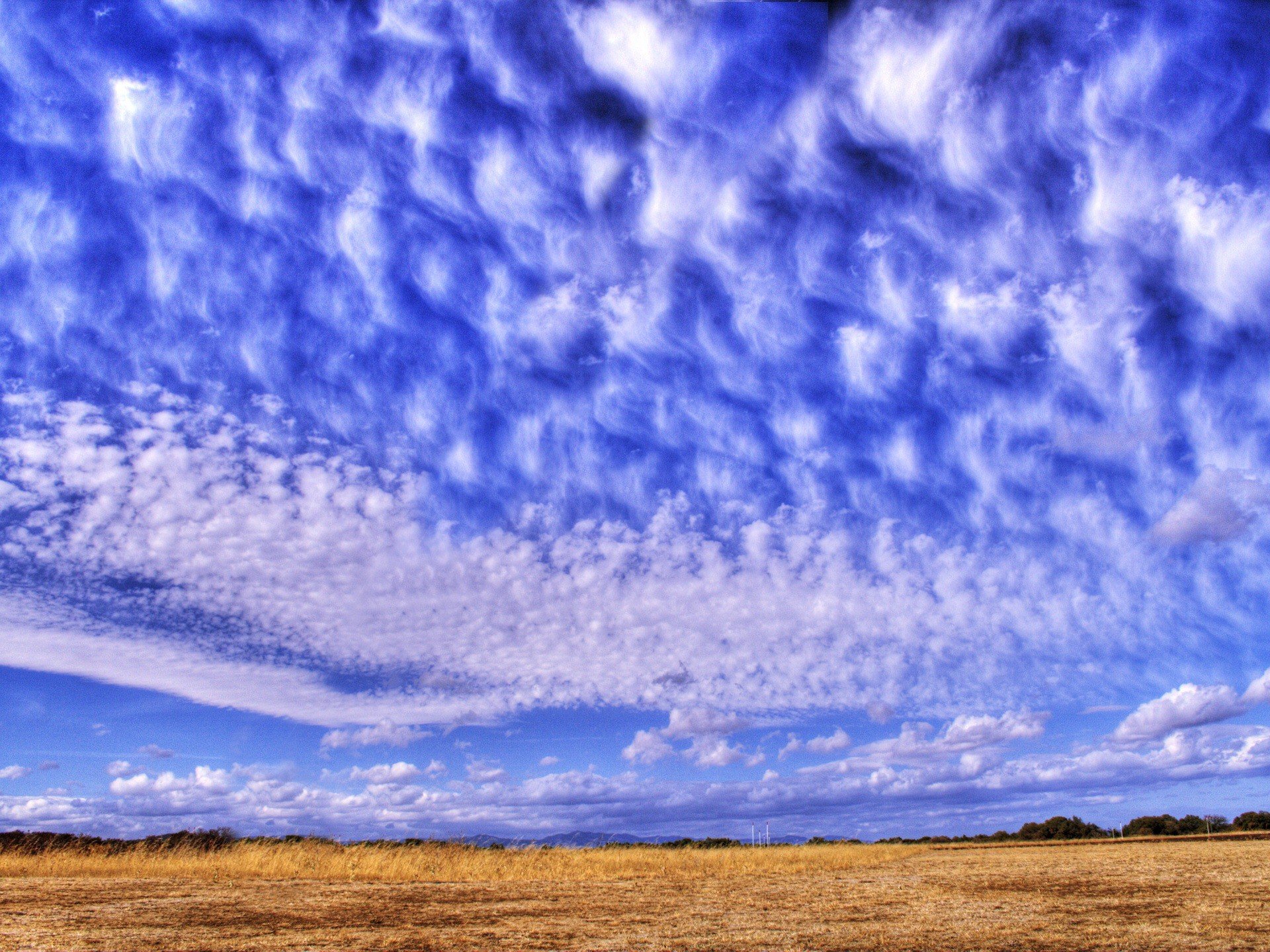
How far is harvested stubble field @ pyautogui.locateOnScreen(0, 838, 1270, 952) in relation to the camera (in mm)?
9273

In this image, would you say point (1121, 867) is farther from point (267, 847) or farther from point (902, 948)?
point (267, 847)

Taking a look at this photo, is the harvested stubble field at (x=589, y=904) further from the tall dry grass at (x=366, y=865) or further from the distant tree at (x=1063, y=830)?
the distant tree at (x=1063, y=830)

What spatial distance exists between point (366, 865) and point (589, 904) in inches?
463

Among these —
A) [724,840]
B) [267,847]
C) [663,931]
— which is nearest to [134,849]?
[267,847]

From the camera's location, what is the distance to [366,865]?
2286 cm

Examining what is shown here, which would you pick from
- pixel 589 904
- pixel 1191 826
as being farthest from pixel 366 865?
pixel 1191 826

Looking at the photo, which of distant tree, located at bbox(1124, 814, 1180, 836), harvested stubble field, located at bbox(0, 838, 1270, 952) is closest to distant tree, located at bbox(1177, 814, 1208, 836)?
distant tree, located at bbox(1124, 814, 1180, 836)

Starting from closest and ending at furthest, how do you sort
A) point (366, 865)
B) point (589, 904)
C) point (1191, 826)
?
point (589, 904) < point (366, 865) < point (1191, 826)

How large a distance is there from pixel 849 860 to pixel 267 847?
25927 millimetres

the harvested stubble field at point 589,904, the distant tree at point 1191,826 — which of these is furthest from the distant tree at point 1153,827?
the harvested stubble field at point 589,904

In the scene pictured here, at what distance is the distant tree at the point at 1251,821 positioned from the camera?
72.1 metres

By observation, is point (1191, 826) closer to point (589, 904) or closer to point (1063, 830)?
point (1063, 830)

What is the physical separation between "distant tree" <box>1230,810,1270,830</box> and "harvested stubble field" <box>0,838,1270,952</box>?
6223 cm

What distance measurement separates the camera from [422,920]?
11852 mm
